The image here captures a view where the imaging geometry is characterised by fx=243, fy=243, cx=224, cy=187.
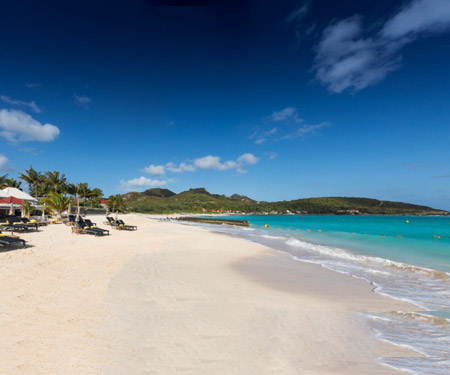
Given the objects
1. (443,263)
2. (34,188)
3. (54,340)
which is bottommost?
(443,263)

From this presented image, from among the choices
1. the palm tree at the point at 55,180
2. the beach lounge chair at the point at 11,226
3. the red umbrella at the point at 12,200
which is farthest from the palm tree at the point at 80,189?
the beach lounge chair at the point at 11,226

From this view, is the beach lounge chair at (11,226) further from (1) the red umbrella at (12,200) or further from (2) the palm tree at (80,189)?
(2) the palm tree at (80,189)

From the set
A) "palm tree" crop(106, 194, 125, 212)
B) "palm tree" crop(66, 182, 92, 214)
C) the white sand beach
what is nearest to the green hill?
"palm tree" crop(106, 194, 125, 212)

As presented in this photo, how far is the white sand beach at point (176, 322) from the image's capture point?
3.94 meters

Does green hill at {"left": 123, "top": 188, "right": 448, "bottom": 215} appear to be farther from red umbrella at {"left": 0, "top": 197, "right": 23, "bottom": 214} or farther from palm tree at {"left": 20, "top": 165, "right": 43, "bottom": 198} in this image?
red umbrella at {"left": 0, "top": 197, "right": 23, "bottom": 214}

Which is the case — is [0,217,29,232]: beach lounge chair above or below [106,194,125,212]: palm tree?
below

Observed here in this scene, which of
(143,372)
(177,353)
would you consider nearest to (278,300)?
(177,353)

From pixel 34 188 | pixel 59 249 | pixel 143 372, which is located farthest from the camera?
pixel 34 188

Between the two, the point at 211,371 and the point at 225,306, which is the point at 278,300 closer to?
the point at 225,306

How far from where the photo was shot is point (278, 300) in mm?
7234

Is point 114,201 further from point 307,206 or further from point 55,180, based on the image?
point 307,206

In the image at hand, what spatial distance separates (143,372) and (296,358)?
8.47 feet

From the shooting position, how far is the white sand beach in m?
3.94

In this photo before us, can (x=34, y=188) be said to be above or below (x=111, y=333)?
above
